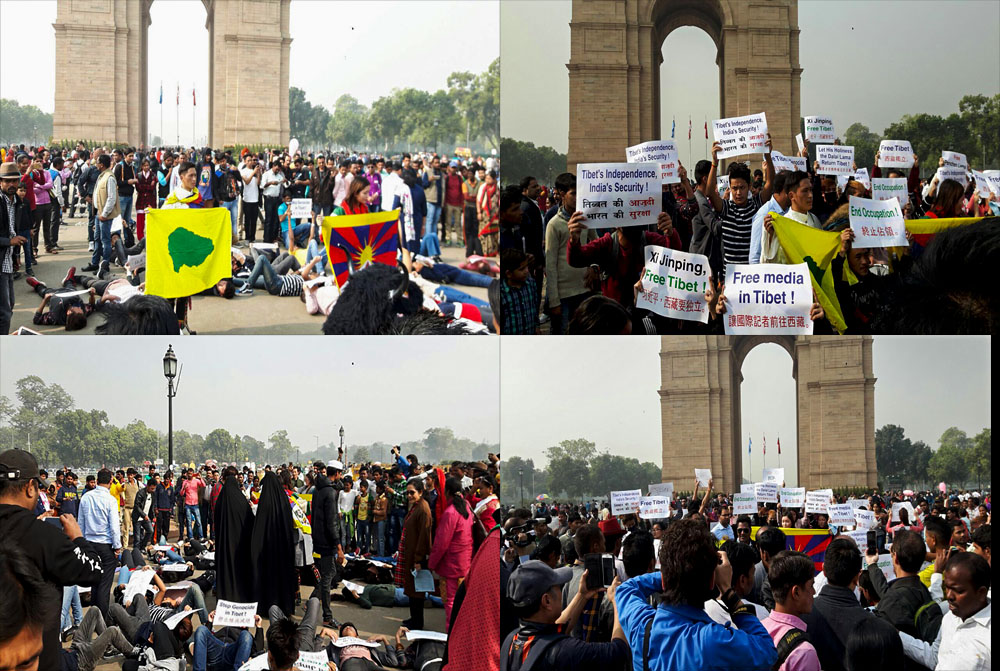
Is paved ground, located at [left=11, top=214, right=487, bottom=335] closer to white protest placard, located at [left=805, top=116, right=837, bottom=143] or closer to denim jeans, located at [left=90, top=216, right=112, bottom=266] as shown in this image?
denim jeans, located at [left=90, top=216, right=112, bottom=266]

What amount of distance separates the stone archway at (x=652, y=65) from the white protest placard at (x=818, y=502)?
2.38m

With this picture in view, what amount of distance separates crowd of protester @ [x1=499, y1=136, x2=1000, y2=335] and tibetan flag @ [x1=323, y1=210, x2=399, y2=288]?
768 mm

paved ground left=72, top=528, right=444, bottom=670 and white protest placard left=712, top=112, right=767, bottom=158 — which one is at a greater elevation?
white protest placard left=712, top=112, right=767, bottom=158

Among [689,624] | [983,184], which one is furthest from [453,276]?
[983,184]

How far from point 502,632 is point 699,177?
3.34 m

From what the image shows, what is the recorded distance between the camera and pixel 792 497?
7.62m

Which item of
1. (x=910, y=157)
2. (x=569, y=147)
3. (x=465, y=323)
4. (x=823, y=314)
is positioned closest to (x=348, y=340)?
(x=465, y=323)

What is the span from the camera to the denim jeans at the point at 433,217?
25.0ft

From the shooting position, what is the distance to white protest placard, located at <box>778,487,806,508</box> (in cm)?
761

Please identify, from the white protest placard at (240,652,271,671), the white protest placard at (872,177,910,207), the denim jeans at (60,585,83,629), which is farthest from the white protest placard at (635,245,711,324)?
the denim jeans at (60,585,83,629)

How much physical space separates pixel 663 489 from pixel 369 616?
2.13 meters

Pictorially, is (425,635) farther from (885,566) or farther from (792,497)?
(885,566)

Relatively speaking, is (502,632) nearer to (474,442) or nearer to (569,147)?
(474,442)

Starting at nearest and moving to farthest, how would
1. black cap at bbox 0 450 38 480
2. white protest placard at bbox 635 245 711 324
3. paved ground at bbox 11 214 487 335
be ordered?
black cap at bbox 0 450 38 480 → paved ground at bbox 11 214 487 335 → white protest placard at bbox 635 245 711 324
